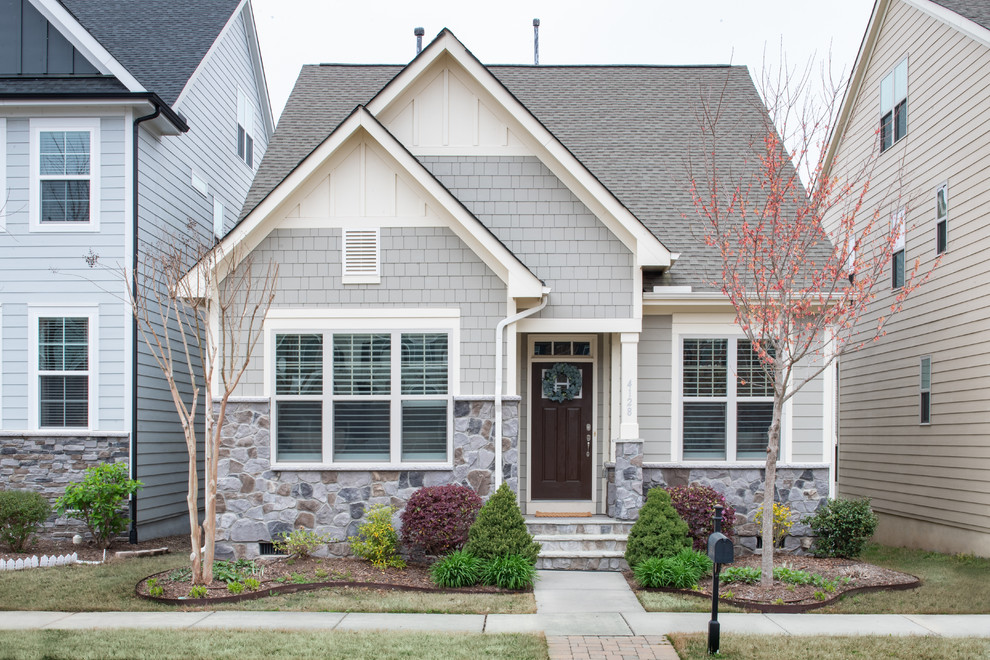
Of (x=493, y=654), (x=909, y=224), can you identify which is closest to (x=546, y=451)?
(x=493, y=654)

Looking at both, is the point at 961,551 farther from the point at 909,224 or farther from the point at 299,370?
the point at 299,370

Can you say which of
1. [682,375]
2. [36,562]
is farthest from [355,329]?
[36,562]

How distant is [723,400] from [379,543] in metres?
4.88

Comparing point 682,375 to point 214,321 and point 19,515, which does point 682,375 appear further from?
point 19,515

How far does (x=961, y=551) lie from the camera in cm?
1241

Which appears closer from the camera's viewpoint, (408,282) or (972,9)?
(408,282)

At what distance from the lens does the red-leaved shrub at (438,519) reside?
9.87m

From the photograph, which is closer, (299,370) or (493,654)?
(493,654)

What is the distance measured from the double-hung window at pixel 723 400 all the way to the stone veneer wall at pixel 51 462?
310 inches

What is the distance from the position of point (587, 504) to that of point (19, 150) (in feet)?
30.8

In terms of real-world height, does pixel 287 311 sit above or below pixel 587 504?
above

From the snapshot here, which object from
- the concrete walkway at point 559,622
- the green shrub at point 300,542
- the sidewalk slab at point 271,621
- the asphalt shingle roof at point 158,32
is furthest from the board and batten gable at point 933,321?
the asphalt shingle roof at point 158,32

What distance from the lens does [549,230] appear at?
446 inches

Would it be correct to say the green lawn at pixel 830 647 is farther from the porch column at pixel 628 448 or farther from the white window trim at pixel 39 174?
the white window trim at pixel 39 174
